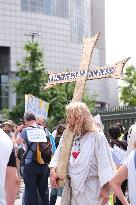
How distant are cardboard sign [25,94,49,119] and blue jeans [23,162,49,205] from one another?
3.88 m

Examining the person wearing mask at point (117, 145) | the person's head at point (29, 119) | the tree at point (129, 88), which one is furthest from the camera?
the tree at point (129, 88)

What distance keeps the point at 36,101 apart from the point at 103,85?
67.0 meters

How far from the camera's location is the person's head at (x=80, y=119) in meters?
5.73

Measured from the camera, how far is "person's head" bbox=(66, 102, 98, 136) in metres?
5.73

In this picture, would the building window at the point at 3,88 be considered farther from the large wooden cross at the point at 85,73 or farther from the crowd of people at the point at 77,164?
the large wooden cross at the point at 85,73

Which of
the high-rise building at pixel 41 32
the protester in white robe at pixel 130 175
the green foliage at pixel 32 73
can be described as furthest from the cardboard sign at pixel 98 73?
the high-rise building at pixel 41 32

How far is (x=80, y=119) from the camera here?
18.7ft

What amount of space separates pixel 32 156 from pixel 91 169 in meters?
3.55

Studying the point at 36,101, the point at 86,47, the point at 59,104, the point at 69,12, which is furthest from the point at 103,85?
the point at 86,47

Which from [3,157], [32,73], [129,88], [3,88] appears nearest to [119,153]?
[3,157]

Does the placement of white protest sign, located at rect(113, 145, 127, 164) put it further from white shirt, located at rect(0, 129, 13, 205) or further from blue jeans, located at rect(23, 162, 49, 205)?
white shirt, located at rect(0, 129, 13, 205)

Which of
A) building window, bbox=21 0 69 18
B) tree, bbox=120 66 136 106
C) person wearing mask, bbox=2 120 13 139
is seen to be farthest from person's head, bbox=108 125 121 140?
building window, bbox=21 0 69 18

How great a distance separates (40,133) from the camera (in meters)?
9.20

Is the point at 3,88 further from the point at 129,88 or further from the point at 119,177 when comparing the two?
the point at 119,177
